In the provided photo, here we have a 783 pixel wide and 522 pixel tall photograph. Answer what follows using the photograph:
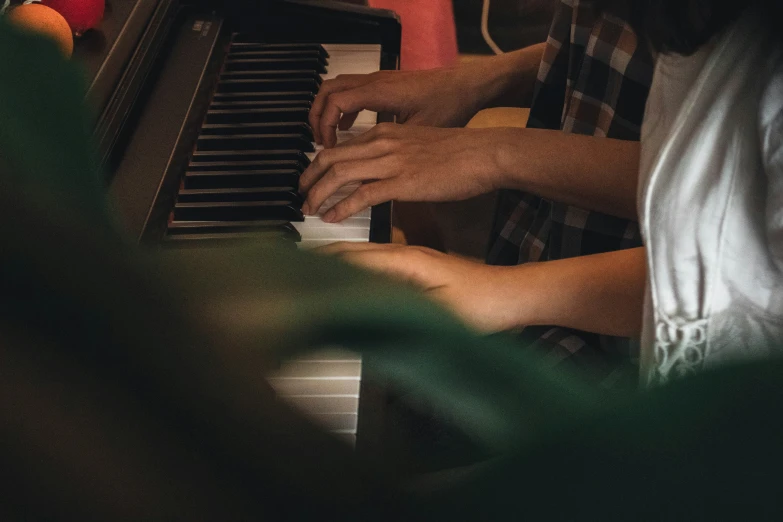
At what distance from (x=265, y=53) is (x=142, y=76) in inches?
7.4

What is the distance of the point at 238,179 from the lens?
796 mm

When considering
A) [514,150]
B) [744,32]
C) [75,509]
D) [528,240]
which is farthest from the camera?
[528,240]

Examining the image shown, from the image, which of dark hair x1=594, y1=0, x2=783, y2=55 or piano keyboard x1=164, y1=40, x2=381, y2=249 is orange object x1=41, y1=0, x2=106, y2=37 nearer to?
piano keyboard x1=164, y1=40, x2=381, y2=249

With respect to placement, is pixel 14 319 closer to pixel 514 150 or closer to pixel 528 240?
pixel 514 150

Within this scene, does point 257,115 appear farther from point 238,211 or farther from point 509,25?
point 509,25

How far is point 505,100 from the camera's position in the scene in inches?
41.1

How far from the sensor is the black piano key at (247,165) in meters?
0.81

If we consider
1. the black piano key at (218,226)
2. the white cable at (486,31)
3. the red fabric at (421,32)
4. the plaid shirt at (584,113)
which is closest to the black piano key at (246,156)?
the black piano key at (218,226)

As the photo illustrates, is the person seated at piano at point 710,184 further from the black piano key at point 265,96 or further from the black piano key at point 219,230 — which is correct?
the black piano key at point 265,96

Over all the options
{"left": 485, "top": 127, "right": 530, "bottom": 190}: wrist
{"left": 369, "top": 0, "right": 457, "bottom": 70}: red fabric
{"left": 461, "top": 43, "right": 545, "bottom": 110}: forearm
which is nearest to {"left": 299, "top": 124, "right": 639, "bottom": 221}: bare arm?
{"left": 485, "top": 127, "right": 530, "bottom": 190}: wrist

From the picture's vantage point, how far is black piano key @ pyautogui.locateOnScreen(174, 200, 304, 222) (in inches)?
29.9

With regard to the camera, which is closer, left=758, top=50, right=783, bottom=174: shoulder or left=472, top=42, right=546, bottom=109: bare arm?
left=758, top=50, right=783, bottom=174: shoulder

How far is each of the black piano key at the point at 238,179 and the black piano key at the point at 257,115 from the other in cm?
11

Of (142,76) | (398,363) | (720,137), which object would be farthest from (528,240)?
(398,363)
